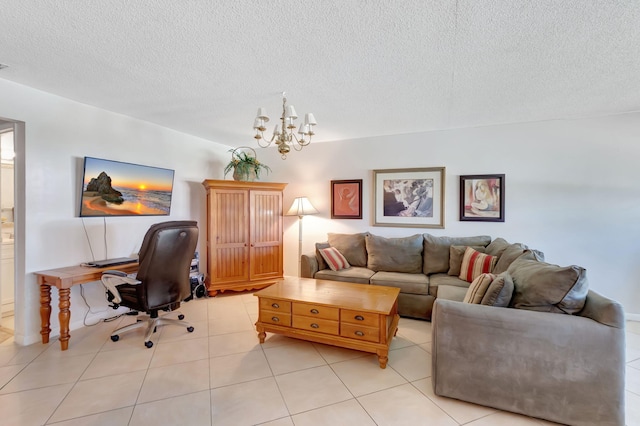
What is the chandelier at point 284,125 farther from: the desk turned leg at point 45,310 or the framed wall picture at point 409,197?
the desk turned leg at point 45,310

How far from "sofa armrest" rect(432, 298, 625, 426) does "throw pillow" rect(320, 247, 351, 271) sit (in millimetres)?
1837

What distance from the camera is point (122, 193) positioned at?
10.3 feet

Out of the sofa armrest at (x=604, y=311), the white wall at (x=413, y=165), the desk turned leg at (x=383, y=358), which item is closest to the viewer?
the sofa armrest at (x=604, y=311)

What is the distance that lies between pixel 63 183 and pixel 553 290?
Result: 416 centimetres

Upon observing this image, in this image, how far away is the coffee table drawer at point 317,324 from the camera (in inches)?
90.1

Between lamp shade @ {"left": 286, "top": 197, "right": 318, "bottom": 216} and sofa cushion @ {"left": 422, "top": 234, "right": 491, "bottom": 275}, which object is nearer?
sofa cushion @ {"left": 422, "top": 234, "right": 491, "bottom": 275}

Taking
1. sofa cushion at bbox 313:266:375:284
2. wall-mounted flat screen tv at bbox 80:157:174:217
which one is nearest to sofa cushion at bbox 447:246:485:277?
sofa cushion at bbox 313:266:375:284

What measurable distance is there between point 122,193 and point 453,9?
354cm

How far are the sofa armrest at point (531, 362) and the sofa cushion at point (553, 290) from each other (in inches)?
2.7

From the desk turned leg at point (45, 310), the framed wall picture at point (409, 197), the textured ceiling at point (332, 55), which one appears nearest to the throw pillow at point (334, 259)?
the framed wall picture at point (409, 197)

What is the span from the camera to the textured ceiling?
1.52 m

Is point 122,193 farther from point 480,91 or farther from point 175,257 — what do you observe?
point 480,91

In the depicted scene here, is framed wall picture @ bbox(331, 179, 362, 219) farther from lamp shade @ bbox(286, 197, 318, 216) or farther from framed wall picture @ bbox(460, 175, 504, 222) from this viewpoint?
framed wall picture @ bbox(460, 175, 504, 222)

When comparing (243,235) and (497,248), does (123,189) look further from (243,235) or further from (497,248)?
(497,248)
